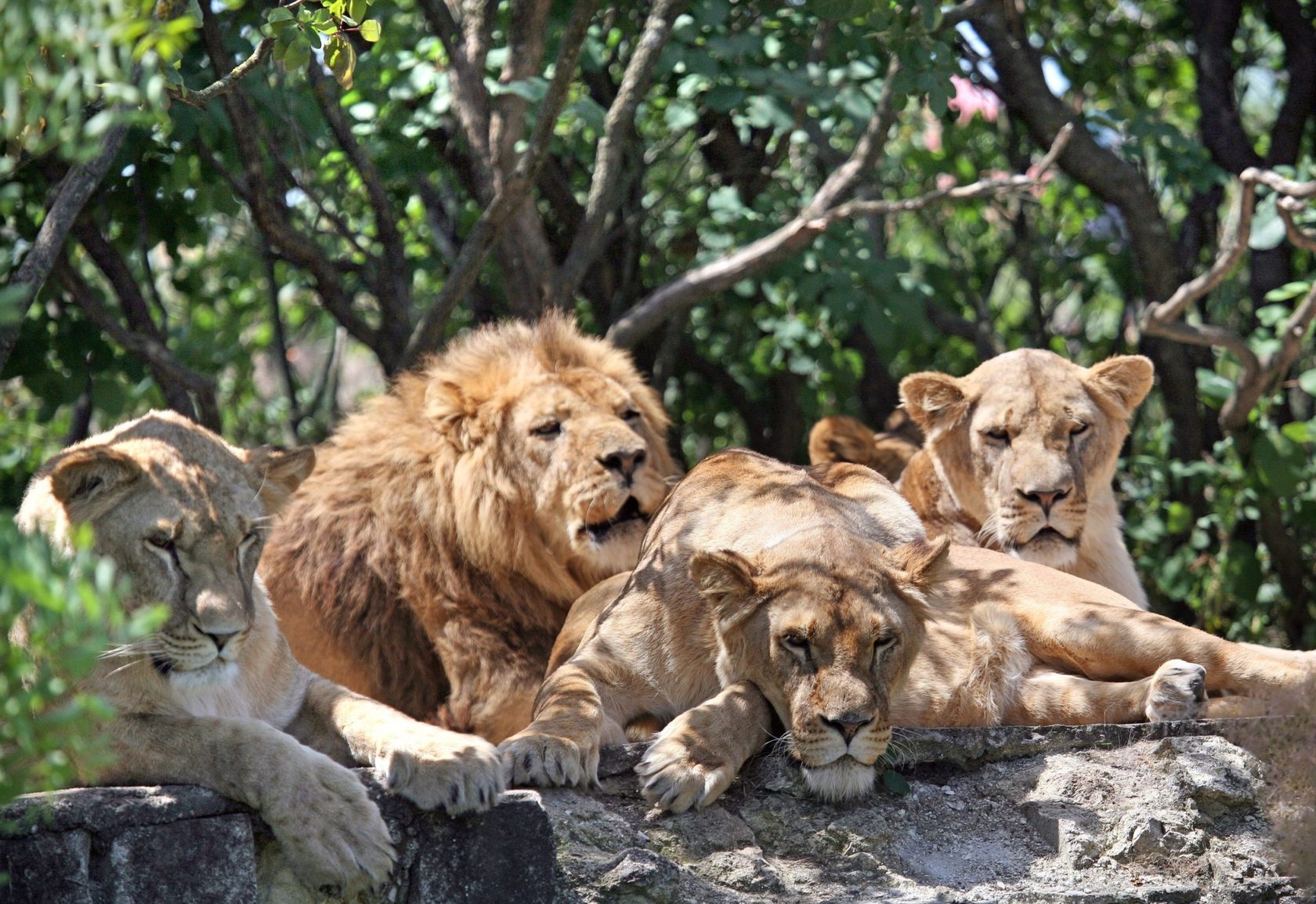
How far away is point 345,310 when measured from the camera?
502 cm

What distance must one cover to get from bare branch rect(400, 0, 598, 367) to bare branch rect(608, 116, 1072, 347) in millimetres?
684

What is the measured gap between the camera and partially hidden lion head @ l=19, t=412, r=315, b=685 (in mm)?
2646

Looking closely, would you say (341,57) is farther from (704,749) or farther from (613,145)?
(704,749)

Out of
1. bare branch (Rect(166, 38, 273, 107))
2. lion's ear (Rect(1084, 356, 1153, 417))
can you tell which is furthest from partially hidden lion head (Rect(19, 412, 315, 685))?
lion's ear (Rect(1084, 356, 1153, 417))

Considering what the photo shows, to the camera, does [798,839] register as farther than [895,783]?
No

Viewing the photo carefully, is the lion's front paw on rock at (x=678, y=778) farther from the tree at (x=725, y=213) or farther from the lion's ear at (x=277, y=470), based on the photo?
the tree at (x=725, y=213)

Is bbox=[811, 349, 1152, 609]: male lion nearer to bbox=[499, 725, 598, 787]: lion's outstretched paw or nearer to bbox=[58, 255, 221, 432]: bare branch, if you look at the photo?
bbox=[499, 725, 598, 787]: lion's outstretched paw

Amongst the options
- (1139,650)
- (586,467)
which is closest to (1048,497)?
(1139,650)

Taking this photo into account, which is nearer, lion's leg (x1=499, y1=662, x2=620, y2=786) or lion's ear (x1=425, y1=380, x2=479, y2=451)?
lion's leg (x1=499, y1=662, x2=620, y2=786)

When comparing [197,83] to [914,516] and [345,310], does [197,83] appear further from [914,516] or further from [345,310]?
[914,516]

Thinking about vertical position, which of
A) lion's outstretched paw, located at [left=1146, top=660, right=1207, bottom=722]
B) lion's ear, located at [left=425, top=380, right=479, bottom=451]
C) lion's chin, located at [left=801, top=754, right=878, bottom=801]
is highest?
lion's ear, located at [left=425, top=380, right=479, bottom=451]

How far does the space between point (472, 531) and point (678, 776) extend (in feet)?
4.72

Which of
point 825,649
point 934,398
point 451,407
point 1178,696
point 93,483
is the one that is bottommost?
point 1178,696

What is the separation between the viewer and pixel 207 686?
109 inches
